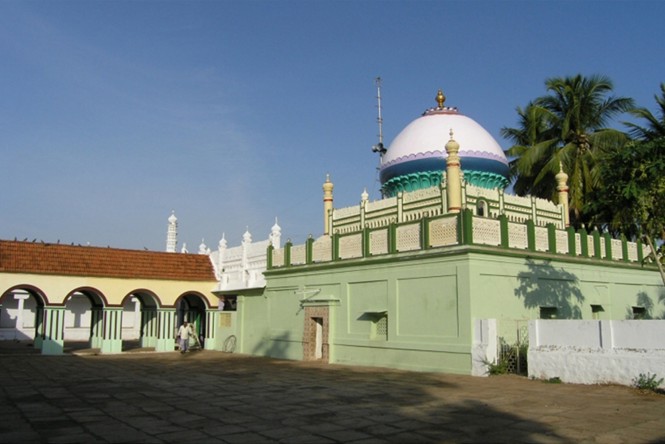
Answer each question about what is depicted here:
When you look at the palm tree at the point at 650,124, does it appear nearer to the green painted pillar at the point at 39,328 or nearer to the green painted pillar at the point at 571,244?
the green painted pillar at the point at 571,244

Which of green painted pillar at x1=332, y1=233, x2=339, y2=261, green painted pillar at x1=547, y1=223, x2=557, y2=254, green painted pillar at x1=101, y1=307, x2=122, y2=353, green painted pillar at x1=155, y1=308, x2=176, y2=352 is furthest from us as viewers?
green painted pillar at x1=155, y1=308, x2=176, y2=352

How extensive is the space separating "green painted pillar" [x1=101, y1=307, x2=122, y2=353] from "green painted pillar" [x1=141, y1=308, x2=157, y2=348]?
89.5 inches

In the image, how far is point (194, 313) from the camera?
30.4 meters

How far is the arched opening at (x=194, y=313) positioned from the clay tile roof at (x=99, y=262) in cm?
165

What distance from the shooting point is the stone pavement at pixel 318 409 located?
327 inches

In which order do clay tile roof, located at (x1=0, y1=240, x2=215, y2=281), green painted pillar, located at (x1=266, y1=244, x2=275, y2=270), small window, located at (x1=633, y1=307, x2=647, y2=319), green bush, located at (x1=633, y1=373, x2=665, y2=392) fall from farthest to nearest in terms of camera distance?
1. green painted pillar, located at (x1=266, y1=244, x2=275, y2=270)
2. clay tile roof, located at (x1=0, y1=240, x2=215, y2=281)
3. small window, located at (x1=633, y1=307, x2=647, y2=319)
4. green bush, located at (x1=633, y1=373, x2=665, y2=392)

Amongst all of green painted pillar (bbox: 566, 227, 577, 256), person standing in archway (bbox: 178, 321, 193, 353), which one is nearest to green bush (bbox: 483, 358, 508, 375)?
green painted pillar (bbox: 566, 227, 577, 256)

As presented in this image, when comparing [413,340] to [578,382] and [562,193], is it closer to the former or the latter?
[578,382]

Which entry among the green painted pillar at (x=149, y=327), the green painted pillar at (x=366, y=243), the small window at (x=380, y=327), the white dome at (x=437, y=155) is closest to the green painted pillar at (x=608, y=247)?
the white dome at (x=437, y=155)

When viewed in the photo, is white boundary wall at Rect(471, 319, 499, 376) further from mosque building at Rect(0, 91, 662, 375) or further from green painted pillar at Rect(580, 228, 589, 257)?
green painted pillar at Rect(580, 228, 589, 257)

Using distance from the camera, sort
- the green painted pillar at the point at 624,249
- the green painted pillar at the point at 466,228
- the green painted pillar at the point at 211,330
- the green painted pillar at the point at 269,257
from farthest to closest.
Result: 1. the green painted pillar at the point at 211,330
2. the green painted pillar at the point at 269,257
3. the green painted pillar at the point at 624,249
4. the green painted pillar at the point at 466,228

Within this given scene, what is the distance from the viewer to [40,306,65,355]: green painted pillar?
80.1 feet

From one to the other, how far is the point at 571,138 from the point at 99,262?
22.0 meters

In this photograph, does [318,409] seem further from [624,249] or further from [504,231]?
[624,249]
